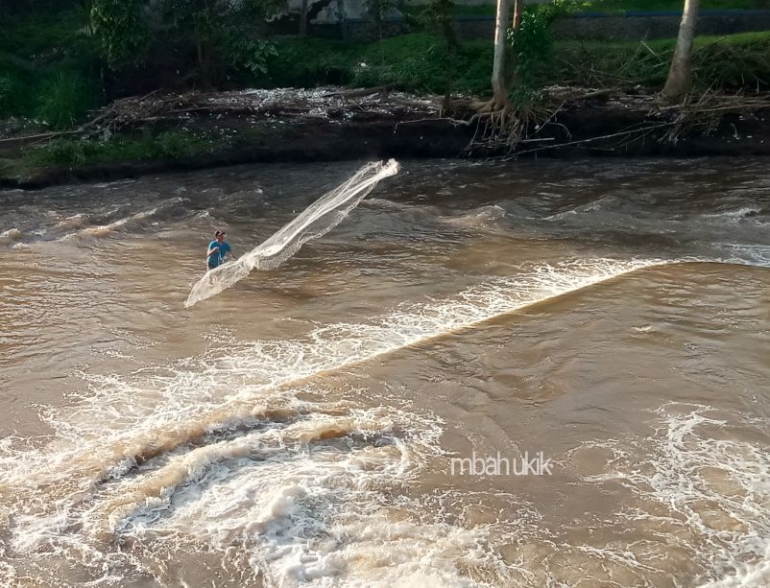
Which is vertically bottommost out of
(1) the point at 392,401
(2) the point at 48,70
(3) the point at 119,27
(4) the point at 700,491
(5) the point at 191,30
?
(4) the point at 700,491

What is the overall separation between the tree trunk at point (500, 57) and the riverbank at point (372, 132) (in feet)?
2.06

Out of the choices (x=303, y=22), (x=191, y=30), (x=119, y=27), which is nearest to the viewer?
(x=119, y=27)

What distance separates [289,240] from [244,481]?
6.64 metres

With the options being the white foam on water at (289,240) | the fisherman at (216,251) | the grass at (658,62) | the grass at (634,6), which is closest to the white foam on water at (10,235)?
the white foam on water at (289,240)

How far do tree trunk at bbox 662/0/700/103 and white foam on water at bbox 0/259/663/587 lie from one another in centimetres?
1421

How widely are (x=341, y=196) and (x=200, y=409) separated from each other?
6907 mm

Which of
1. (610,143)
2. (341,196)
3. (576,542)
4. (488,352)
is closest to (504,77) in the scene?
(610,143)

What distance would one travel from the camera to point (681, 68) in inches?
829

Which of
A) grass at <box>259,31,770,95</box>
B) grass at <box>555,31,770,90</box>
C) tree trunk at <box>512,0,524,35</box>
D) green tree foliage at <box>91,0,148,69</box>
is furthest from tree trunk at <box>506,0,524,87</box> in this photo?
green tree foliage at <box>91,0,148,69</box>

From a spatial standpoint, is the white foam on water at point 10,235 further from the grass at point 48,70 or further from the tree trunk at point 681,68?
the tree trunk at point 681,68

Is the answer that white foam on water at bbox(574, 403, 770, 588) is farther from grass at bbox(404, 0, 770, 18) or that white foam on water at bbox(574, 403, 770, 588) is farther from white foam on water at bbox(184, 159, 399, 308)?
grass at bbox(404, 0, 770, 18)

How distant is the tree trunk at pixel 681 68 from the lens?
2052 cm

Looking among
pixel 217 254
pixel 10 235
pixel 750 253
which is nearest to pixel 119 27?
pixel 10 235

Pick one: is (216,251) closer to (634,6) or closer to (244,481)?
(244,481)
